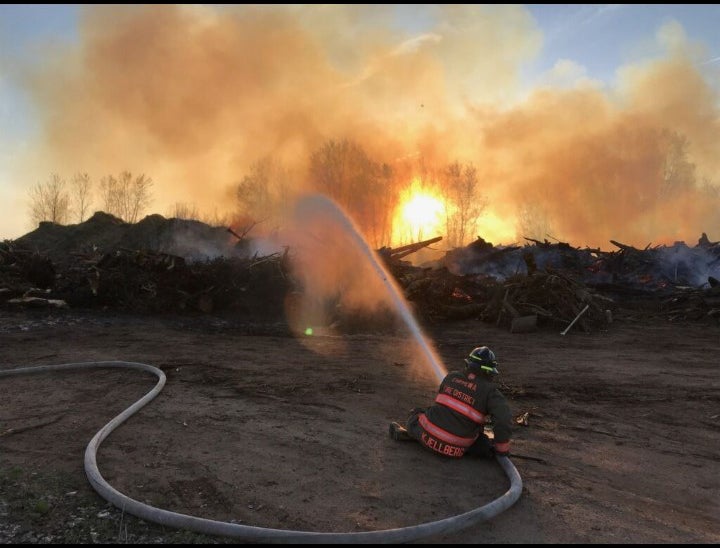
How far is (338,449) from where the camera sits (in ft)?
16.1

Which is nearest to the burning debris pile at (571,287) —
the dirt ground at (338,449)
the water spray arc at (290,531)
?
the dirt ground at (338,449)

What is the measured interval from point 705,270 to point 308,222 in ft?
58.1

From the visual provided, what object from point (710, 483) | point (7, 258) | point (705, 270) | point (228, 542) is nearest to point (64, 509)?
point (228, 542)

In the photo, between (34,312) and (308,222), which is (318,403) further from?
(308,222)

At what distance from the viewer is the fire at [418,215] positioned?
49.3 m

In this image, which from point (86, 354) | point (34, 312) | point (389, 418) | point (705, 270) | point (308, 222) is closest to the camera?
point (389, 418)

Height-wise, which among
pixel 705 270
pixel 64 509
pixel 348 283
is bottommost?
pixel 64 509

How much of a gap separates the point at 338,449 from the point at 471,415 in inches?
58.1

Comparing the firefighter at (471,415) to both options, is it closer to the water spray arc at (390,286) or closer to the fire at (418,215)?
the water spray arc at (390,286)

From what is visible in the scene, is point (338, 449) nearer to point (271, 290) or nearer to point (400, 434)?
point (400, 434)

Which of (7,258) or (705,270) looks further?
(705,270)

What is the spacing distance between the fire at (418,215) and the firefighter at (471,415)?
45.0 meters

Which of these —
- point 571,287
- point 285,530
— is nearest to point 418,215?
point 571,287

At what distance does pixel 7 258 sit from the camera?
1652 centimetres
